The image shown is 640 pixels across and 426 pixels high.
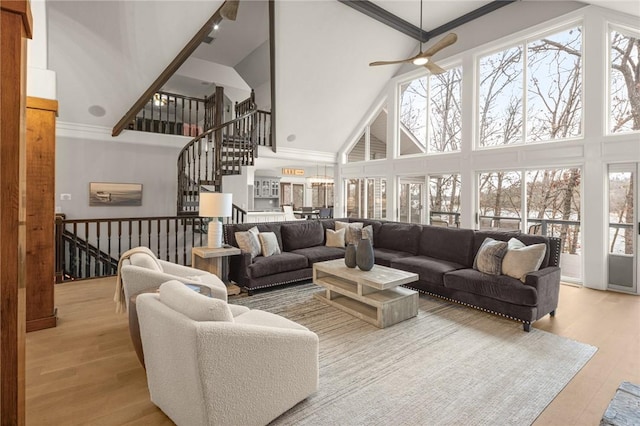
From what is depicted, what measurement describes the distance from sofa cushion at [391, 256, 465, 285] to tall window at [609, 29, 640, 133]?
3258 mm

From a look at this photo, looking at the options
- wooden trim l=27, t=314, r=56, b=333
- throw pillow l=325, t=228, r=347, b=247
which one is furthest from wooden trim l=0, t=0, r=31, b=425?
throw pillow l=325, t=228, r=347, b=247

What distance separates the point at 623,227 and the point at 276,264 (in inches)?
199

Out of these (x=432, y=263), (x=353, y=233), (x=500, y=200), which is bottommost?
(x=432, y=263)

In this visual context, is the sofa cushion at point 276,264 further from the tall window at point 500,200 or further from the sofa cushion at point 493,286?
the tall window at point 500,200

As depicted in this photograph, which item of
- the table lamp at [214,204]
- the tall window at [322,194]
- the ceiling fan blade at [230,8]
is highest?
the ceiling fan blade at [230,8]

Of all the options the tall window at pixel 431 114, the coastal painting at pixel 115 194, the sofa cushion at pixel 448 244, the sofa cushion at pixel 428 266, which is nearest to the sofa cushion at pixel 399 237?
the sofa cushion at pixel 448 244

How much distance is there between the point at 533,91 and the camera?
18.8 ft

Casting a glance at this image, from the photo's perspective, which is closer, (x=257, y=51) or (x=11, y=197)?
(x=11, y=197)

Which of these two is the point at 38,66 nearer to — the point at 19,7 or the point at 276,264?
the point at 19,7

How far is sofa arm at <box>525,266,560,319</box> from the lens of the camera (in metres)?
3.28

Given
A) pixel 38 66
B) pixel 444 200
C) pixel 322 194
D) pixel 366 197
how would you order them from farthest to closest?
pixel 322 194, pixel 366 197, pixel 444 200, pixel 38 66

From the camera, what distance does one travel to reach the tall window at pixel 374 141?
8.45m

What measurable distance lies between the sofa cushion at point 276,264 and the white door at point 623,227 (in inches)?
179

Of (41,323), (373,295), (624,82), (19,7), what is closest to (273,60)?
(373,295)
